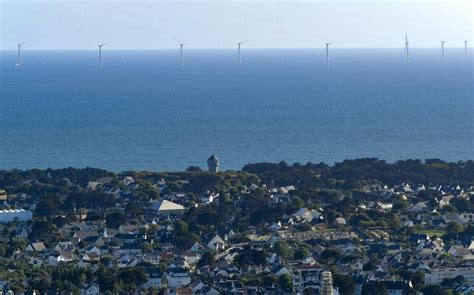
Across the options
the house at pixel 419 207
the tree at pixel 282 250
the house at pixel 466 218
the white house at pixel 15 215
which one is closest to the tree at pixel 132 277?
the tree at pixel 282 250

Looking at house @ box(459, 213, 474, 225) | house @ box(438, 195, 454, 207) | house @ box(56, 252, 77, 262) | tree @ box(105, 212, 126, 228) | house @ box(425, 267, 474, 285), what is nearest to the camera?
house @ box(425, 267, 474, 285)

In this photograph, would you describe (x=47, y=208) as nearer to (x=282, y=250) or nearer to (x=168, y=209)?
(x=168, y=209)

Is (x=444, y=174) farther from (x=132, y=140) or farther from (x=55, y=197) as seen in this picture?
(x=132, y=140)

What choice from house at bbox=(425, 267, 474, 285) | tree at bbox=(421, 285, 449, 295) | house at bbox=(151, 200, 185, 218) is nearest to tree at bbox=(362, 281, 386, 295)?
tree at bbox=(421, 285, 449, 295)

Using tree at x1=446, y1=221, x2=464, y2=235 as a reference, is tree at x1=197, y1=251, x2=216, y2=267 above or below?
below

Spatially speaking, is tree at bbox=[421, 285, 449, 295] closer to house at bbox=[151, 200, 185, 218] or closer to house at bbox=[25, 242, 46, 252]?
house at bbox=[25, 242, 46, 252]

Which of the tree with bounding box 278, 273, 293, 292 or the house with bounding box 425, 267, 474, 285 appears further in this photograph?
the house with bounding box 425, 267, 474, 285
